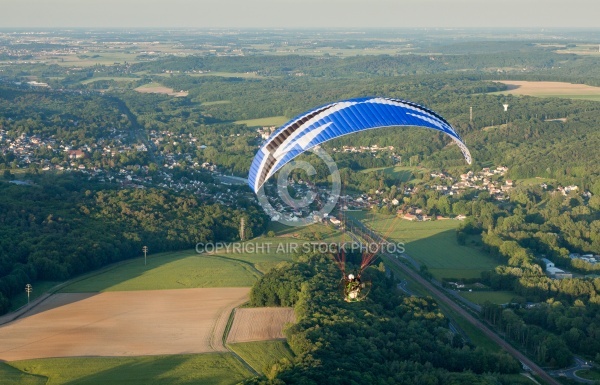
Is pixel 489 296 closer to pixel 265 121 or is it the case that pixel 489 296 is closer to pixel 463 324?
pixel 463 324

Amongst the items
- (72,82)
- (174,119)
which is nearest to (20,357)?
(174,119)

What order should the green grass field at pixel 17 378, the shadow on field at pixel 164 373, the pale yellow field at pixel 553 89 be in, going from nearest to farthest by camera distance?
the green grass field at pixel 17 378
the shadow on field at pixel 164 373
the pale yellow field at pixel 553 89

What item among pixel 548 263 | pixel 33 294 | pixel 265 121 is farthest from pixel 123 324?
pixel 265 121

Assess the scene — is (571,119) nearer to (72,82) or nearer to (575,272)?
(575,272)

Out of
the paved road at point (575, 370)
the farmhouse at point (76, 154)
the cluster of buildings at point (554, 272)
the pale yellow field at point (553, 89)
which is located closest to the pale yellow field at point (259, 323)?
the paved road at point (575, 370)

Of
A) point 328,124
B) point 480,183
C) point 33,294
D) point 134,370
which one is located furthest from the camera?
point 480,183

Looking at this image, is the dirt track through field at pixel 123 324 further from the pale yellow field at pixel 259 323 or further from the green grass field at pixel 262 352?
the green grass field at pixel 262 352
